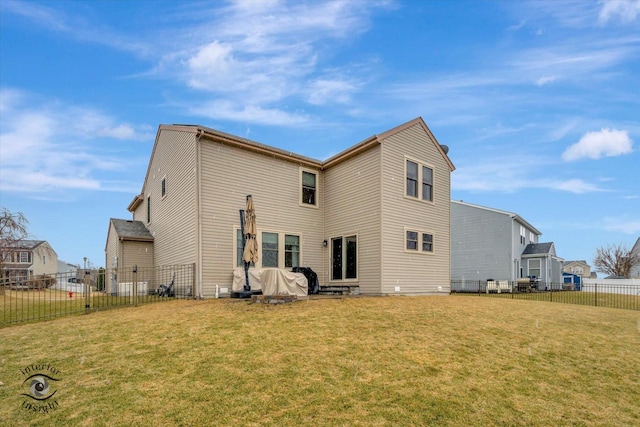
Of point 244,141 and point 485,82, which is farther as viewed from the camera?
point 485,82

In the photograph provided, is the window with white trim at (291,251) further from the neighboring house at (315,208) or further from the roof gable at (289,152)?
the roof gable at (289,152)

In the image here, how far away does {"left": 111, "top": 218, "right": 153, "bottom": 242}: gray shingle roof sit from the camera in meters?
17.5

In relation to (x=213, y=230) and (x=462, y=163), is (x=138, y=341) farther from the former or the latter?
(x=462, y=163)

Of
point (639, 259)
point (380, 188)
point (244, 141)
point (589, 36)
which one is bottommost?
point (639, 259)

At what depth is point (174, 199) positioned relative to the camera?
15492 mm

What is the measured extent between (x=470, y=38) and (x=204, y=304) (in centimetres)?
1382

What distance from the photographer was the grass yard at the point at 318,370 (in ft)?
14.6

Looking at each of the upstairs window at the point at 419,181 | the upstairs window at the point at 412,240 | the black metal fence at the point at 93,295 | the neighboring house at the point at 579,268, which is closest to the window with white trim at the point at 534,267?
the neighboring house at the point at 579,268

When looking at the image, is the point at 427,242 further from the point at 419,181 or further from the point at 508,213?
the point at 508,213

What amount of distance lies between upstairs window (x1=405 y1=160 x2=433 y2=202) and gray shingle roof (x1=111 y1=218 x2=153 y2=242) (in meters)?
13.4

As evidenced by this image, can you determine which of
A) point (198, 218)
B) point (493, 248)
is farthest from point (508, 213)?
point (198, 218)

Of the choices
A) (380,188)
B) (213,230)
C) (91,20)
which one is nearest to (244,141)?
(213,230)

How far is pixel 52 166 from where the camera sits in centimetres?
2112

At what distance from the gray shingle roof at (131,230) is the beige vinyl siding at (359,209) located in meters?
9.59
